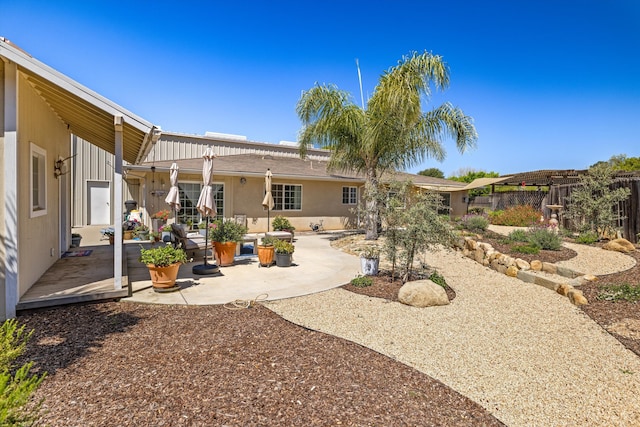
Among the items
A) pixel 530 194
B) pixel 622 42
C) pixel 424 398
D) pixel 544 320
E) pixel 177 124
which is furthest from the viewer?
pixel 177 124

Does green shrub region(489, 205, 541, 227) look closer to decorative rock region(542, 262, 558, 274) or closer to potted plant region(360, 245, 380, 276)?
decorative rock region(542, 262, 558, 274)

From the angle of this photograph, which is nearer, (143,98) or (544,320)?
(544,320)

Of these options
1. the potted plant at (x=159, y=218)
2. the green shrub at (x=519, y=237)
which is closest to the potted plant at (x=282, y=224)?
the potted plant at (x=159, y=218)

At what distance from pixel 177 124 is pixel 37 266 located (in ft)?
64.6

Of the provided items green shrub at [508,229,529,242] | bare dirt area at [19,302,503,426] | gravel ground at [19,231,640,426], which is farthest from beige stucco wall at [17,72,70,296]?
green shrub at [508,229,529,242]

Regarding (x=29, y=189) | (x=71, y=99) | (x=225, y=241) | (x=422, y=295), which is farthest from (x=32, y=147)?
(x=422, y=295)

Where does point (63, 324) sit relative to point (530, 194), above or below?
below

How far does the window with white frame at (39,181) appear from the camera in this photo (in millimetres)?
5777

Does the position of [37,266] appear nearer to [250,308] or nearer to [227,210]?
[250,308]

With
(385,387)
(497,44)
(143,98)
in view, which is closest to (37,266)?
(385,387)

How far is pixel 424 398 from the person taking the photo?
2986 mm

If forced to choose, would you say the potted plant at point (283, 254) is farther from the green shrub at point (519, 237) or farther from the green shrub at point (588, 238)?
the green shrub at point (588, 238)

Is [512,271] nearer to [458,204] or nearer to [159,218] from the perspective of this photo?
[159,218]

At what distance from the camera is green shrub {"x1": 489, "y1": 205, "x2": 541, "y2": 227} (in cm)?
1593
